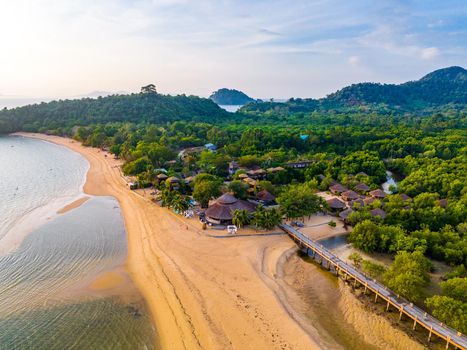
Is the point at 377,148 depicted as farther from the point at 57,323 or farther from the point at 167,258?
the point at 57,323

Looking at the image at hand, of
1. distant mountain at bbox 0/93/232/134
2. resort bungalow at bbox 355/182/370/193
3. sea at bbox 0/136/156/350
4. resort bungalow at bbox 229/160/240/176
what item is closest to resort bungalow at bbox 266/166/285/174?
resort bungalow at bbox 229/160/240/176

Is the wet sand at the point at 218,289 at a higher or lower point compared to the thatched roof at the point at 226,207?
lower

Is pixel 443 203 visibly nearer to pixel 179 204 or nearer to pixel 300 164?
pixel 300 164

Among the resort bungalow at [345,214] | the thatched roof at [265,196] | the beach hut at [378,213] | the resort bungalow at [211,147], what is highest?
the resort bungalow at [211,147]

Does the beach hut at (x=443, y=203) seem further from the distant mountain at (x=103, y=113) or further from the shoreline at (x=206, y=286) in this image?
the distant mountain at (x=103, y=113)

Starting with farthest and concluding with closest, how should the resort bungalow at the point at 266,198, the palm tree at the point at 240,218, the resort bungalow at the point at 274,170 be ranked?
1. the resort bungalow at the point at 274,170
2. the resort bungalow at the point at 266,198
3. the palm tree at the point at 240,218

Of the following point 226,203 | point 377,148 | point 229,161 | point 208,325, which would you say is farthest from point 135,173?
point 377,148

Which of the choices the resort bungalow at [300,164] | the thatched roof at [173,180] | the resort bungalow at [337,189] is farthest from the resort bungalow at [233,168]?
the resort bungalow at [337,189]
